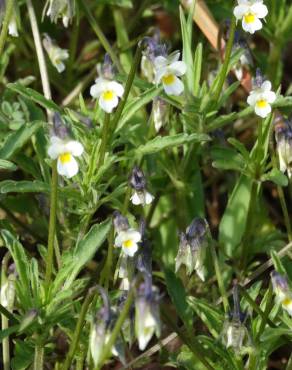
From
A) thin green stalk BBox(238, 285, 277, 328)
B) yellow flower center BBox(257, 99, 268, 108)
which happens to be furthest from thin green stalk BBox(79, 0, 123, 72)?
thin green stalk BBox(238, 285, 277, 328)

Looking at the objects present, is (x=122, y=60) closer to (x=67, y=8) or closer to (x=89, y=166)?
(x=67, y=8)

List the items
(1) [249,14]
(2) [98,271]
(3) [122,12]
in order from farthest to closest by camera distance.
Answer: (3) [122,12] < (1) [249,14] < (2) [98,271]

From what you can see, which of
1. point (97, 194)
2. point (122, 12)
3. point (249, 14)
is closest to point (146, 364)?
point (97, 194)

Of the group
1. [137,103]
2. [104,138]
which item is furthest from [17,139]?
[137,103]

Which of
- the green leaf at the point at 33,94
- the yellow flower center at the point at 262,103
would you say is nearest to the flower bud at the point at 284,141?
the yellow flower center at the point at 262,103

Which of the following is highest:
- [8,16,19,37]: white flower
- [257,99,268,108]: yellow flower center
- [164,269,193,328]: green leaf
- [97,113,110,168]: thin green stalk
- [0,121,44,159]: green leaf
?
[8,16,19,37]: white flower

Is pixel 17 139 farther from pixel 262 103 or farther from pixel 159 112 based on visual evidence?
pixel 262 103

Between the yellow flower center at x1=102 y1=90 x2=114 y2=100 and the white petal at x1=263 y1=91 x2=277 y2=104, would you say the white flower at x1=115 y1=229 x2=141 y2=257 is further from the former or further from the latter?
the white petal at x1=263 y1=91 x2=277 y2=104
